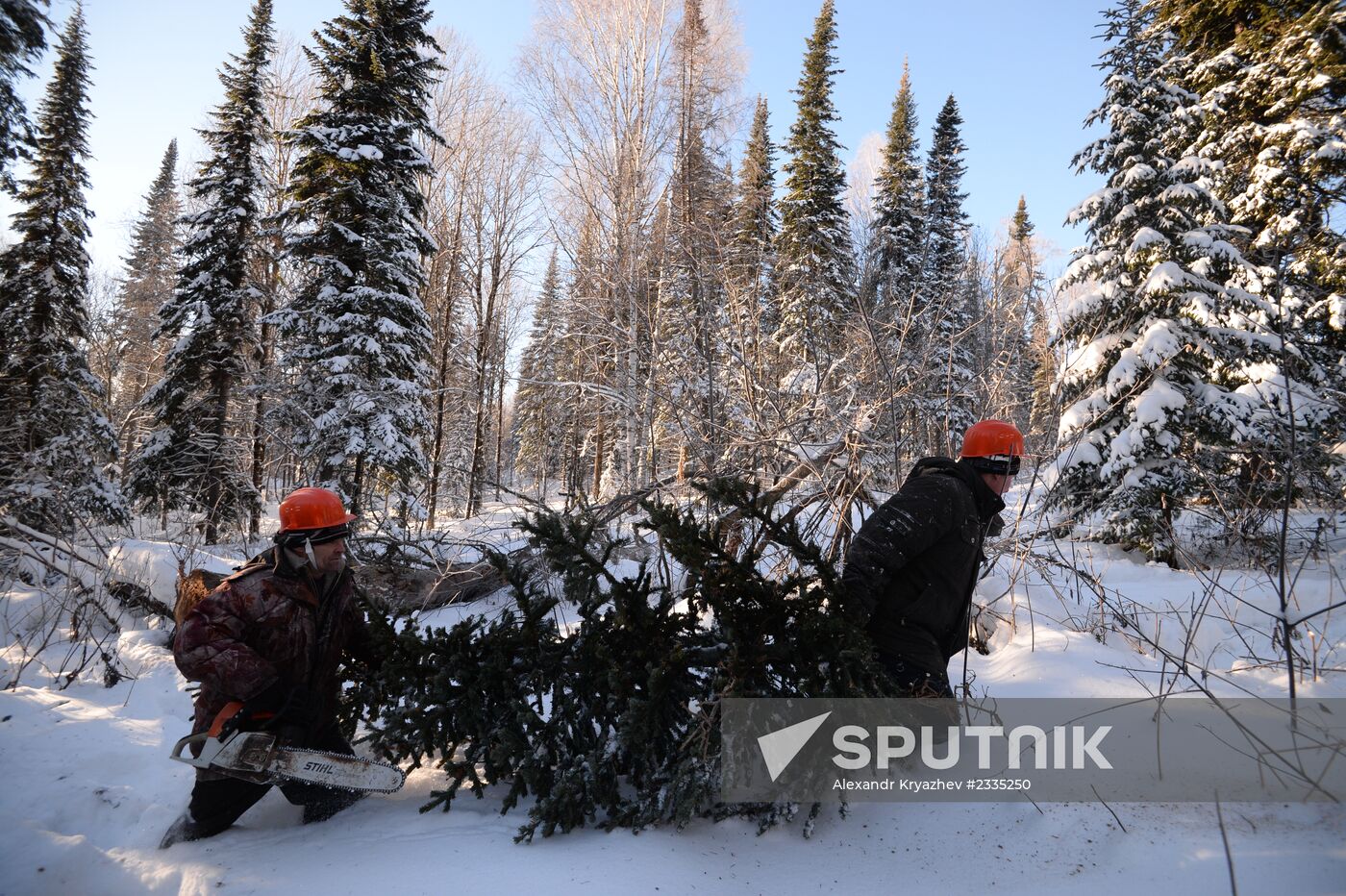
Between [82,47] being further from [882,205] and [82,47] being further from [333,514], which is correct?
[882,205]

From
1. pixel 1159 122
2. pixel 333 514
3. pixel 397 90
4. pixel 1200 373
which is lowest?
pixel 333 514

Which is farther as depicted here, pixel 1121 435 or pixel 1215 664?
pixel 1121 435

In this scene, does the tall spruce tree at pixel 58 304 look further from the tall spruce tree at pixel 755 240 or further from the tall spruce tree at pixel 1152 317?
the tall spruce tree at pixel 1152 317

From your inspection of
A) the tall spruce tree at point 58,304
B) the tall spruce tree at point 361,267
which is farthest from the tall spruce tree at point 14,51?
the tall spruce tree at point 58,304

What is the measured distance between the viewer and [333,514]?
3076mm

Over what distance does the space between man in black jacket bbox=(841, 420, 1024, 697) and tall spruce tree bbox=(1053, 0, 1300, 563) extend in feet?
21.7

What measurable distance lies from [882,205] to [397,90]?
54.4 feet

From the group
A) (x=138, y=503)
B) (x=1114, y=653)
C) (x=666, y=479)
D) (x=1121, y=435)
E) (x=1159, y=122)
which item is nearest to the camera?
(x=1114, y=653)

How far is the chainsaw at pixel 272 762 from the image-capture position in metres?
2.54

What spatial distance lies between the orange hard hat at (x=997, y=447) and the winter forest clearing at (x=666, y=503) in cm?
2

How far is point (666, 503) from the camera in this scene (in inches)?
176

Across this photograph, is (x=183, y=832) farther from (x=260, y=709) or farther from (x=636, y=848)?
(x=636, y=848)

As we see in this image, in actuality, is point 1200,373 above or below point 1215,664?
above

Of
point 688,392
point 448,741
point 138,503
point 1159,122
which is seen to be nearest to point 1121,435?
point 1159,122
